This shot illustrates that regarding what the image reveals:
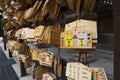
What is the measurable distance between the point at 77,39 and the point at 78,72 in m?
0.12

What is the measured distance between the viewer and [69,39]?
85cm

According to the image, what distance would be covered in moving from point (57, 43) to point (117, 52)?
1.64 feet

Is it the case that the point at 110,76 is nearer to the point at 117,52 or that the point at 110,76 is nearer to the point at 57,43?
the point at 117,52

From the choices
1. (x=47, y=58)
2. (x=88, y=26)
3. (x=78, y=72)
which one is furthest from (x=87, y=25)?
(x=47, y=58)

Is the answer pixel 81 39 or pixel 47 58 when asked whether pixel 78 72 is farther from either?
pixel 47 58

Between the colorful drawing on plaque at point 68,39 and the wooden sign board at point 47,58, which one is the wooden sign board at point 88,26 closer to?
the colorful drawing on plaque at point 68,39

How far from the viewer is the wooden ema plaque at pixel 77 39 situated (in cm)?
78

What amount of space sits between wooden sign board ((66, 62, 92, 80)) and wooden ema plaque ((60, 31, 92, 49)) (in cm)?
7

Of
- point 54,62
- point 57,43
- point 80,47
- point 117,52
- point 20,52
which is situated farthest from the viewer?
point 20,52

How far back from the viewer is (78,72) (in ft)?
2.69

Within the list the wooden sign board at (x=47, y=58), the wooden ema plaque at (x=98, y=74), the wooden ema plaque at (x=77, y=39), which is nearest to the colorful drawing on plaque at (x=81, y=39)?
the wooden ema plaque at (x=77, y=39)

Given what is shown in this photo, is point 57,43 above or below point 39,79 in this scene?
above

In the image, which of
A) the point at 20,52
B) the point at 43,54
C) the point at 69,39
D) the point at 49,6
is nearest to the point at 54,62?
the point at 43,54

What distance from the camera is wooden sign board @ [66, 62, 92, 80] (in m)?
0.79
